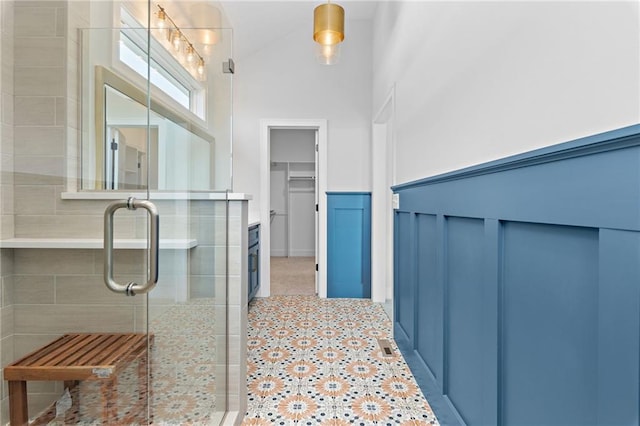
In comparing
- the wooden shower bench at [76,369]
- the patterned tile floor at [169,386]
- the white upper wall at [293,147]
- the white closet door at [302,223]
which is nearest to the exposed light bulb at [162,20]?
the patterned tile floor at [169,386]

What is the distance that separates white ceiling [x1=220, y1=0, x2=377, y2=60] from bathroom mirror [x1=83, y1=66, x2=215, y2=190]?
182 cm

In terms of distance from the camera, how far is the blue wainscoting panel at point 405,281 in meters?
2.04

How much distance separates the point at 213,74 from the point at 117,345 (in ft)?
4.55

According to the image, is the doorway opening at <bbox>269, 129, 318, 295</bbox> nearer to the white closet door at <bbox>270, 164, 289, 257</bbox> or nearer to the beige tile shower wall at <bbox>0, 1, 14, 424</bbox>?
the white closet door at <bbox>270, 164, 289, 257</bbox>

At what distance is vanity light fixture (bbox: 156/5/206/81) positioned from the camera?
1.42m

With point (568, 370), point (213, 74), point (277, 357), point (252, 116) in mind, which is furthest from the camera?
point (252, 116)

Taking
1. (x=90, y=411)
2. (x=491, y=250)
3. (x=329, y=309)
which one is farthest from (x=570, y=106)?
(x=329, y=309)

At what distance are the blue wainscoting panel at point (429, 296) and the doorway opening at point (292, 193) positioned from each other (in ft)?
15.8

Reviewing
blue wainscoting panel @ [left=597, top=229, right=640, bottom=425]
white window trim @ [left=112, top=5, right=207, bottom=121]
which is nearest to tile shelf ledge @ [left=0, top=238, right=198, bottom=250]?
white window trim @ [left=112, top=5, right=207, bottom=121]

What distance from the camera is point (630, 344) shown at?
555 millimetres

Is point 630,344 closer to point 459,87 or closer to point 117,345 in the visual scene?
point 459,87

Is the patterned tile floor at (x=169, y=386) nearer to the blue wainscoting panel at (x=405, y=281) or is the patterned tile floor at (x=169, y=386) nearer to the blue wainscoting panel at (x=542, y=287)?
the blue wainscoting panel at (x=542, y=287)

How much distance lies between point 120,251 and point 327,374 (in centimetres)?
136

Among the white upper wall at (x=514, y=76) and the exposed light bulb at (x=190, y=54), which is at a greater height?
the exposed light bulb at (x=190, y=54)
